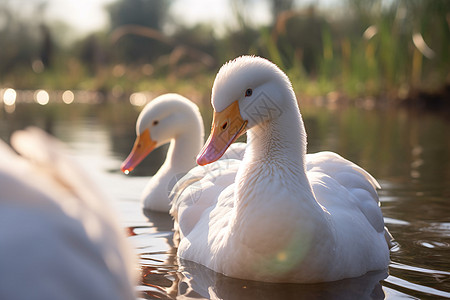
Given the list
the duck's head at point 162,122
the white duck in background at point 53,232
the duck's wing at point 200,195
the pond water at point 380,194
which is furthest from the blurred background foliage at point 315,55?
the white duck in background at point 53,232

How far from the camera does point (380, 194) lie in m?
5.74

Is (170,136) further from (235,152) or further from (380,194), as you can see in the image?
(380,194)

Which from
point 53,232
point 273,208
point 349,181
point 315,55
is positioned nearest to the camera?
point 53,232

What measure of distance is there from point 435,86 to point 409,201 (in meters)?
10.9

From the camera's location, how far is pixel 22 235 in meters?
1.47

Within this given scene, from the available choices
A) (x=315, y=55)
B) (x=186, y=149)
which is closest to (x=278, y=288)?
(x=186, y=149)

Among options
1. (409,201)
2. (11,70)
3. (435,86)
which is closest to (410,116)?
(435,86)

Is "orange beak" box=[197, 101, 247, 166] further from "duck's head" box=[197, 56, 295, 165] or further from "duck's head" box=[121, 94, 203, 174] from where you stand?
"duck's head" box=[121, 94, 203, 174]

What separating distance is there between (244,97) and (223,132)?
210 mm

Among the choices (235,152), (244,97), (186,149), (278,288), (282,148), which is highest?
(244,97)

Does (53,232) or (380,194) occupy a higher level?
(53,232)

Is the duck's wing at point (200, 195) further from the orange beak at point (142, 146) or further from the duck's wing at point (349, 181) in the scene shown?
the orange beak at point (142, 146)

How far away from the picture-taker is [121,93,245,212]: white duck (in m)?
5.50

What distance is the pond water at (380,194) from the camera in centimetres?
328
